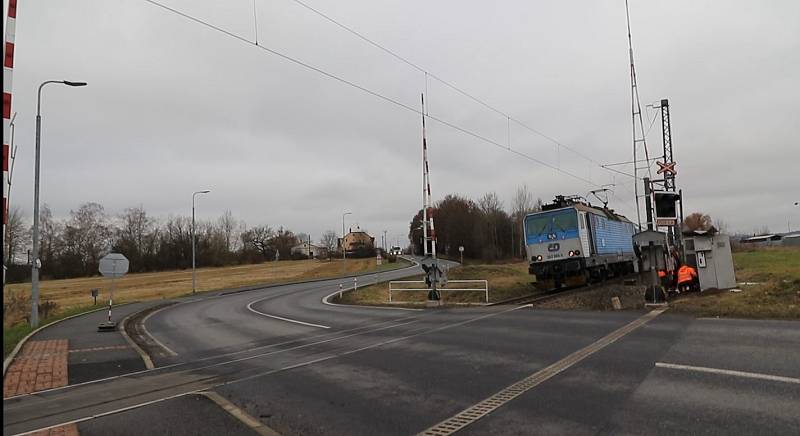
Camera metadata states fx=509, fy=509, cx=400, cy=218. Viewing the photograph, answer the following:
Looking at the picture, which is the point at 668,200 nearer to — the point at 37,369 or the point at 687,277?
the point at 687,277

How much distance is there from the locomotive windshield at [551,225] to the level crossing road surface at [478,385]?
8.51 meters

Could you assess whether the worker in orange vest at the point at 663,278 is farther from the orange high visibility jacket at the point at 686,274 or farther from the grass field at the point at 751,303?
the grass field at the point at 751,303

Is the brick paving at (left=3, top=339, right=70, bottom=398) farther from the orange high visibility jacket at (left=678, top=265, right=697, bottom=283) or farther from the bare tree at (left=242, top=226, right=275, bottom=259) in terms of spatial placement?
the bare tree at (left=242, top=226, right=275, bottom=259)

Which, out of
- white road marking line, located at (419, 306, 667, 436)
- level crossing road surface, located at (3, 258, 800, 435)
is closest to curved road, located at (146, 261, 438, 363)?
level crossing road surface, located at (3, 258, 800, 435)

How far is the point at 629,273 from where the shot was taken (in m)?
30.5

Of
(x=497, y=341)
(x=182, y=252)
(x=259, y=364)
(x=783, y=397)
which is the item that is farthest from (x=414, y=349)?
(x=182, y=252)

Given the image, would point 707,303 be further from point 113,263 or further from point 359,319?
point 113,263

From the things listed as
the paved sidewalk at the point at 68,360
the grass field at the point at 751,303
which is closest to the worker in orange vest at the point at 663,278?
the grass field at the point at 751,303

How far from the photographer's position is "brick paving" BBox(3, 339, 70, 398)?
8.31 m

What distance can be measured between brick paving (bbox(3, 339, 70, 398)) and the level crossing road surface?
2.09 feet

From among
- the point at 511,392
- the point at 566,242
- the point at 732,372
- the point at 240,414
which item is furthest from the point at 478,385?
the point at 566,242

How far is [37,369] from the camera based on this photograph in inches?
389

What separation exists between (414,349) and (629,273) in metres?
24.6

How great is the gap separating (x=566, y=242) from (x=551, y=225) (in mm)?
1078
